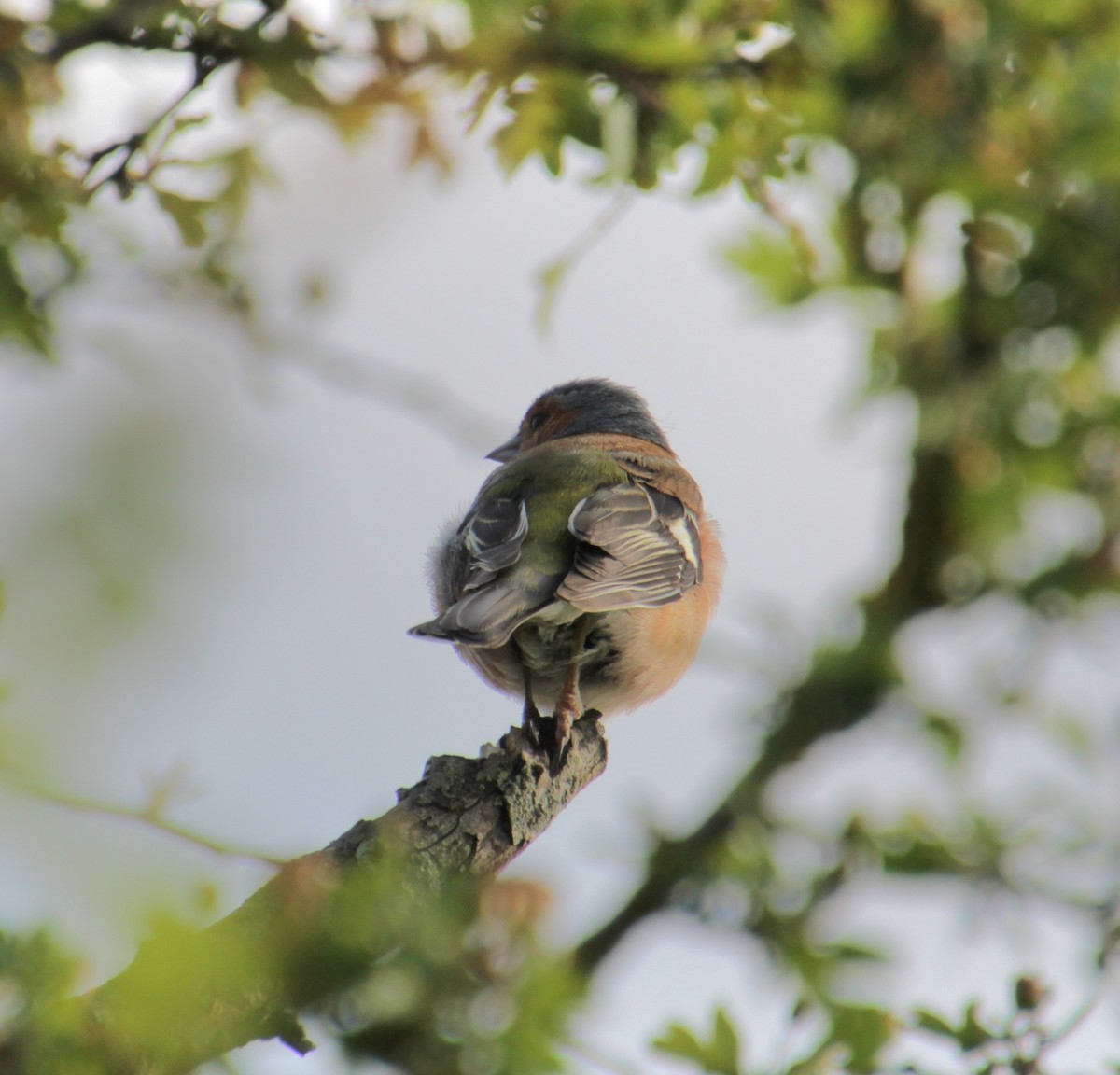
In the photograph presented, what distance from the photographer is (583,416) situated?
23.8 feet

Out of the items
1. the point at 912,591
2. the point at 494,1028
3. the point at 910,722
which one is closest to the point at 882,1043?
the point at 494,1028

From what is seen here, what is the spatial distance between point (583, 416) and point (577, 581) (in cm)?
282

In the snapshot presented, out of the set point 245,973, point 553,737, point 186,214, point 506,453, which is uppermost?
point 245,973

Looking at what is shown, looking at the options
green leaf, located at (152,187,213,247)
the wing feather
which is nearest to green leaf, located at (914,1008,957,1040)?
the wing feather

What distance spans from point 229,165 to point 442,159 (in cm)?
68

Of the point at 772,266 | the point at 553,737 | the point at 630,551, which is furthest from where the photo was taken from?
the point at 772,266

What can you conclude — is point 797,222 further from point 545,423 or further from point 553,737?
point 545,423

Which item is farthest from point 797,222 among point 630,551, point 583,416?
point 583,416

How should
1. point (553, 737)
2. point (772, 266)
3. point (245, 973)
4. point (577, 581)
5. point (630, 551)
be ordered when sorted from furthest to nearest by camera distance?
point (772, 266)
point (630, 551)
point (577, 581)
point (553, 737)
point (245, 973)

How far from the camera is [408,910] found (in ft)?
5.02

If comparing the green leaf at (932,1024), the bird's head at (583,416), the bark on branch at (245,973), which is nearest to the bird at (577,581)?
the bird's head at (583,416)

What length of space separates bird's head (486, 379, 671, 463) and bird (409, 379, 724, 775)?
0.86m

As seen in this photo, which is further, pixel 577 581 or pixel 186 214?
pixel 577 581

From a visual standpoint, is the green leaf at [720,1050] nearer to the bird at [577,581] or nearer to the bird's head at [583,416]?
the bird at [577,581]
